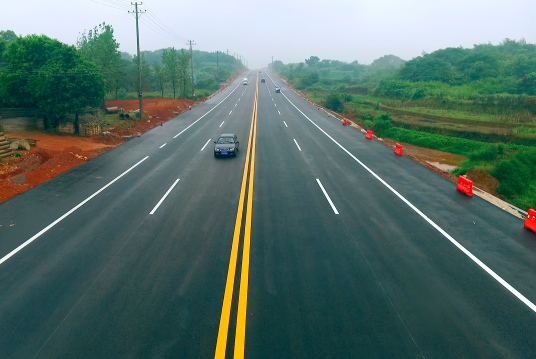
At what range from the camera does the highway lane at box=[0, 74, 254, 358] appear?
7266mm

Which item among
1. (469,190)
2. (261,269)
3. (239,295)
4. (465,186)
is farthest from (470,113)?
(239,295)

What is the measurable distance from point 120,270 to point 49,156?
16.5 m

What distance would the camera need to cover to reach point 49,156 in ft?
73.7

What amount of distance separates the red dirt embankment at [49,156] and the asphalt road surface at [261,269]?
4.22 ft

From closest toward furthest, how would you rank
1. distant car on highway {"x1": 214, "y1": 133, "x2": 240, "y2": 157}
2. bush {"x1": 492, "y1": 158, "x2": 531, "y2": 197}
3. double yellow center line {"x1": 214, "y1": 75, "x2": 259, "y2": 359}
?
double yellow center line {"x1": 214, "y1": 75, "x2": 259, "y2": 359}, bush {"x1": 492, "y1": 158, "x2": 531, "y2": 197}, distant car on highway {"x1": 214, "y1": 133, "x2": 240, "y2": 157}

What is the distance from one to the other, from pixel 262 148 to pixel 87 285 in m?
18.3

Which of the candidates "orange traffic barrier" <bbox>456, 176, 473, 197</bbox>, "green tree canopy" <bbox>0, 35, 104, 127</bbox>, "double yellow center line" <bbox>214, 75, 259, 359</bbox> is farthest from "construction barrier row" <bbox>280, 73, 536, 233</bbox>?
"green tree canopy" <bbox>0, 35, 104, 127</bbox>

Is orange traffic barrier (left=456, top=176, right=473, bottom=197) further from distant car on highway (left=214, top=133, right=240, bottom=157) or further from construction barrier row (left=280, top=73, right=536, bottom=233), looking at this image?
distant car on highway (left=214, top=133, right=240, bottom=157)

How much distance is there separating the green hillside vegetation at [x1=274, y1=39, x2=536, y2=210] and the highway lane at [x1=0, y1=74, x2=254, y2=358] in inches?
674

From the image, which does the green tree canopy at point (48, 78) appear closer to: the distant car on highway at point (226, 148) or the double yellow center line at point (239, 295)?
the distant car on highway at point (226, 148)

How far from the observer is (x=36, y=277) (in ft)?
31.1

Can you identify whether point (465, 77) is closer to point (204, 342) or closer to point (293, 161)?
point (293, 161)

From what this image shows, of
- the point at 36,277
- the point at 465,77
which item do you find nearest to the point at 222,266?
the point at 36,277

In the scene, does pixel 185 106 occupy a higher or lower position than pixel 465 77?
lower
